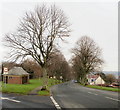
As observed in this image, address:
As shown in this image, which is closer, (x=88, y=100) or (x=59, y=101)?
(x=59, y=101)

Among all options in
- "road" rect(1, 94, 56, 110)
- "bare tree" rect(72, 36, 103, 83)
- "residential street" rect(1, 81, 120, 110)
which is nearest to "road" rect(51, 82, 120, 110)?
"residential street" rect(1, 81, 120, 110)

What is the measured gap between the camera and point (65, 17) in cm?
2427

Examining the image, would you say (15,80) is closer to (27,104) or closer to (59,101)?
(59,101)

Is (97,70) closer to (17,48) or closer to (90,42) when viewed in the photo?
(90,42)

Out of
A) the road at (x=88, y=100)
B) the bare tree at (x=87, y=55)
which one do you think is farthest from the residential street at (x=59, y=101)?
the bare tree at (x=87, y=55)

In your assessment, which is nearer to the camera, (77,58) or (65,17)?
(65,17)

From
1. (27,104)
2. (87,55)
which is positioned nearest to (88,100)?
(27,104)

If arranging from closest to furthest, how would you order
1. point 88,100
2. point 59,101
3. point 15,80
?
point 59,101 → point 88,100 → point 15,80

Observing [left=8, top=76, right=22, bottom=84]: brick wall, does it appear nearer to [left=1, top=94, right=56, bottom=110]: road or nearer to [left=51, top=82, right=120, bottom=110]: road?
[left=51, top=82, right=120, bottom=110]: road

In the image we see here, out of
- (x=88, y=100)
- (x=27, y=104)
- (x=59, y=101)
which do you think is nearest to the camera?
(x=27, y=104)

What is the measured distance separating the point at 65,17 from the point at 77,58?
30793 mm

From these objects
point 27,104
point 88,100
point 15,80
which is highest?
point 15,80

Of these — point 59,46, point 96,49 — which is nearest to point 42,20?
point 59,46

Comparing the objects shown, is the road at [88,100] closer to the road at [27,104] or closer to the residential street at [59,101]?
the residential street at [59,101]
